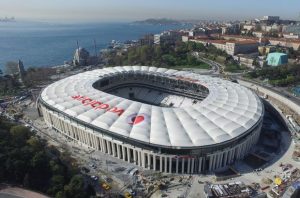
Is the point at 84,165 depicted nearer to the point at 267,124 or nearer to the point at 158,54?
the point at 267,124

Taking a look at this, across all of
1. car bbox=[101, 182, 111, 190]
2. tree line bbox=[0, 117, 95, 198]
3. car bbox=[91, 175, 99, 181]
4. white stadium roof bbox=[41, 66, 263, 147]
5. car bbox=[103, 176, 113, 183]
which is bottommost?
car bbox=[103, 176, 113, 183]

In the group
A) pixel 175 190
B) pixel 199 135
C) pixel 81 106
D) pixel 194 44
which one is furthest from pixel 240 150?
pixel 194 44

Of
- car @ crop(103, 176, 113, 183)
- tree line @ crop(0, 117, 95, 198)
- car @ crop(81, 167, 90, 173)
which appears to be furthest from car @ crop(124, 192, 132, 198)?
car @ crop(81, 167, 90, 173)

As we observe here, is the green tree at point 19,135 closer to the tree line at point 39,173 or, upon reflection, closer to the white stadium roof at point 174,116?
the tree line at point 39,173

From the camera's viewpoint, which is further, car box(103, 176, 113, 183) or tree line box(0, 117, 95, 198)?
car box(103, 176, 113, 183)

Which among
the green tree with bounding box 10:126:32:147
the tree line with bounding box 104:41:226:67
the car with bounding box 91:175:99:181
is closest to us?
the car with bounding box 91:175:99:181

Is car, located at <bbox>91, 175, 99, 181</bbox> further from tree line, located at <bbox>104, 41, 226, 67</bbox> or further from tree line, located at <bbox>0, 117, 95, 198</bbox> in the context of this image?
tree line, located at <bbox>104, 41, 226, 67</bbox>

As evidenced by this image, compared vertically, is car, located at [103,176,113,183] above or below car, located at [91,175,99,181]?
below
